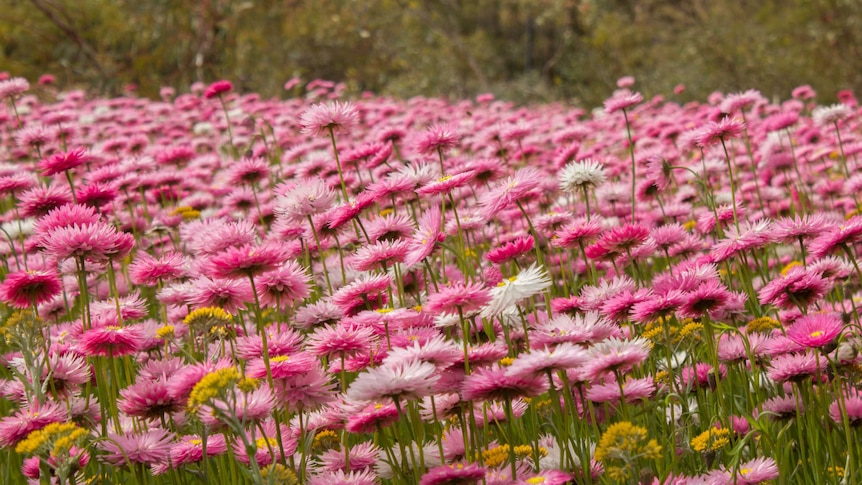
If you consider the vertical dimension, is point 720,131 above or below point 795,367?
above

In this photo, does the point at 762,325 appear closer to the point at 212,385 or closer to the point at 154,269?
the point at 212,385

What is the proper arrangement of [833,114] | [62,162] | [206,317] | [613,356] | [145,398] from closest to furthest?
[613,356], [145,398], [206,317], [62,162], [833,114]

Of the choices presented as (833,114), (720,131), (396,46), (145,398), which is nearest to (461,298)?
(145,398)

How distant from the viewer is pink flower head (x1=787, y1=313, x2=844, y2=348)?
2115 millimetres

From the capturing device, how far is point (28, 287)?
8.35 feet

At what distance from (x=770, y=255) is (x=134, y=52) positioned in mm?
10238

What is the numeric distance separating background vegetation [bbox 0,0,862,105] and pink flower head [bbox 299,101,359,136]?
7694mm

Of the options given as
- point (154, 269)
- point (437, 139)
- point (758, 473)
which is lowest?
point (758, 473)

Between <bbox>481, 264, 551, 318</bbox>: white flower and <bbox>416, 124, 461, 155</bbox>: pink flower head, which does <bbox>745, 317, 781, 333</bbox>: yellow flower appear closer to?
<bbox>481, 264, 551, 318</bbox>: white flower

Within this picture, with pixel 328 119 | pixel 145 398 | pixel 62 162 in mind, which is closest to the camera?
pixel 145 398

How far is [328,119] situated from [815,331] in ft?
5.45

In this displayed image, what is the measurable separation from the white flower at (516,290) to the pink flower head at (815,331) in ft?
2.28

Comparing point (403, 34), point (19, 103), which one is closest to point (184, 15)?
point (19, 103)

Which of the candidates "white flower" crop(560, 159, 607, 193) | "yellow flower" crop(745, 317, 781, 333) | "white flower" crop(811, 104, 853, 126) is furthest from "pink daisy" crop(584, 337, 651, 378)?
"white flower" crop(811, 104, 853, 126)
